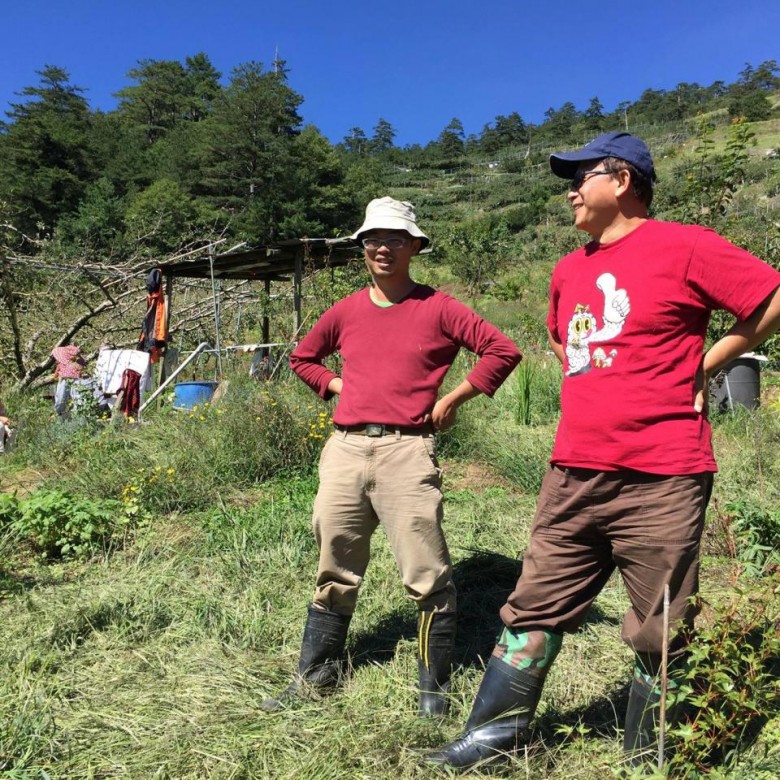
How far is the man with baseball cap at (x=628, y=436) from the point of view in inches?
64.8

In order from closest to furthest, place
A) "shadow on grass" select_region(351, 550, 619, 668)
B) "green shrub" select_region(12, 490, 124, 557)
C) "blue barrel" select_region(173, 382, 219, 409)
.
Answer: "shadow on grass" select_region(351, 550, 619, 668)
"green shrub" select_region(12, 490, 124, 557)
"blue barrel" select_region(173, 382, 219, 409)

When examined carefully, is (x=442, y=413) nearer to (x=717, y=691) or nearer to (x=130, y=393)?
(x=717, y=691)

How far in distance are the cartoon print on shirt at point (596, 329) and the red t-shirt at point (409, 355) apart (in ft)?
1.44

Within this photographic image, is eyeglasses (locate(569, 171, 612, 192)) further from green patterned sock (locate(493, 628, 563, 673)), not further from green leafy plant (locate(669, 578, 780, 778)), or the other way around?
green patterned sock (locate(493, 628, 563, 673))

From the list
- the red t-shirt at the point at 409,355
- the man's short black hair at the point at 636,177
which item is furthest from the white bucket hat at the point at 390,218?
the man's short black hair at the point at 636,177

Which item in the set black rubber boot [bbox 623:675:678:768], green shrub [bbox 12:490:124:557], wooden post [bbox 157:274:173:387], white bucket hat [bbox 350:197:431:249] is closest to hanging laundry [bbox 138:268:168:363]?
wooden post [bbox 157:274:173:387]

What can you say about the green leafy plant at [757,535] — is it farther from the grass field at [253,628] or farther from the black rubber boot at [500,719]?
the black rubber boot at [500,719]

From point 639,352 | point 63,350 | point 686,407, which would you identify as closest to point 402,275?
point 639,352

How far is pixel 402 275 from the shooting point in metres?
2.33

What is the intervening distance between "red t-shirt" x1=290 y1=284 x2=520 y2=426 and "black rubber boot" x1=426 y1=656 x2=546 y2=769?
0.87 metres

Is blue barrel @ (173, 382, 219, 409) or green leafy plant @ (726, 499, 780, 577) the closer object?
green leafy plant @ (726, 499, 780, 577)

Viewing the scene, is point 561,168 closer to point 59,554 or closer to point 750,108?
point 59,554

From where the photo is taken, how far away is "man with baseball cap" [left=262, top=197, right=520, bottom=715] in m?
2.21

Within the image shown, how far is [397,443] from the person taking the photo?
223cm
